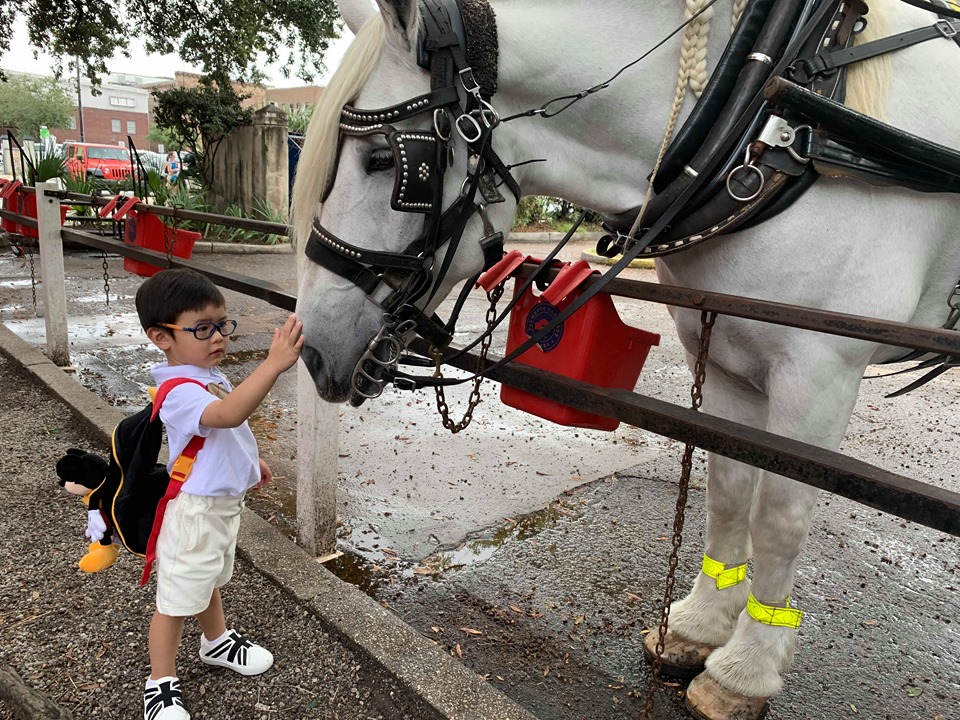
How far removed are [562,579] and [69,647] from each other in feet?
5.87

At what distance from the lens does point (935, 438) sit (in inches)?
184

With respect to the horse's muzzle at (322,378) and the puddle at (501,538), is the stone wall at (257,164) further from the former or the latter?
the horse's muzzle at (322,378)

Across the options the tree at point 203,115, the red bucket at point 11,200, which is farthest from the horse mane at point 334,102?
the tree at point 203,115

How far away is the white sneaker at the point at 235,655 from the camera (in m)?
2.08

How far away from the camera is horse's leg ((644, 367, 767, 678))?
2234mm

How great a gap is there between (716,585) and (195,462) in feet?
5.72

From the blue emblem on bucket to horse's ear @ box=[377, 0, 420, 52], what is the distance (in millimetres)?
712

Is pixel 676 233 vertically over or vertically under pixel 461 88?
under

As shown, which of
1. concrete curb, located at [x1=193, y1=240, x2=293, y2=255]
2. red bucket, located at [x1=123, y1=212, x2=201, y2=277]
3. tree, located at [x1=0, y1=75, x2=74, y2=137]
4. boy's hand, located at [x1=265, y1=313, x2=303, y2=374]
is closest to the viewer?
boy's hand, located at [x1=265, y1=313, x2=303, y2=374]

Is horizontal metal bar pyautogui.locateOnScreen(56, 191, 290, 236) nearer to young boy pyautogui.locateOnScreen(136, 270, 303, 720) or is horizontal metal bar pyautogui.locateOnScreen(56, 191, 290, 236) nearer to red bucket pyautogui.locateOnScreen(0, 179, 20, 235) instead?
young boy pyautogui.locateOnScreen(136, 270, 303, 720)

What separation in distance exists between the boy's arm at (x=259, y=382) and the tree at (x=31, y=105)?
64653 mm

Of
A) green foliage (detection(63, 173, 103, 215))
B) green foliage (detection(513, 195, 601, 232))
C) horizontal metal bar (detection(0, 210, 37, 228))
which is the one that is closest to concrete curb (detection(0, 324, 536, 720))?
horizontal metal bar (detection(0, 210, 37, 228))

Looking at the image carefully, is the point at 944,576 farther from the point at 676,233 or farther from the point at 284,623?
the point at 284,623

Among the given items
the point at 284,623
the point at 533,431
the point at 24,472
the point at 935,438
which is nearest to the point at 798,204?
the point at 284,623
